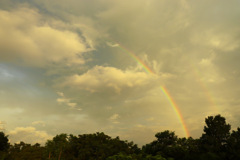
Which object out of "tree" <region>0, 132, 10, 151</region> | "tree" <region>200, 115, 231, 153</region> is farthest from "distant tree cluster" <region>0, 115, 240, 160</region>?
"tree" <region>0, 132, 10, 151</region>

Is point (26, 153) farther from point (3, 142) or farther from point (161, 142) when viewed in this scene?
point (161, 142)

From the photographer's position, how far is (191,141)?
3734 cm

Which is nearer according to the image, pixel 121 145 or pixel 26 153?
pixel 121 145

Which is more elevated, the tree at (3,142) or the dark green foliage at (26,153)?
the tree at (3,142)

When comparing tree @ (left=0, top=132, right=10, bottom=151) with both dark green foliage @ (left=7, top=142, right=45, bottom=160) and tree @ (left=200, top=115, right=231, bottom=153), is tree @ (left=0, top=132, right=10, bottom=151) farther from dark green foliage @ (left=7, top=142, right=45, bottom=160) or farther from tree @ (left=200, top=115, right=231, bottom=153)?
tree @ (left=200, top=115, right=231, bottom=153)

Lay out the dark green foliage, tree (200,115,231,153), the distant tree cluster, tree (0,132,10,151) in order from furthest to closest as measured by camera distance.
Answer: tree (0,132,10,151) → the dark green foliage → tree (200,115,231,153) → the distant tree cluster

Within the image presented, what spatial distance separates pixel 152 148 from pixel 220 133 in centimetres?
1790

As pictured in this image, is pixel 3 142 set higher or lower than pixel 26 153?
higher

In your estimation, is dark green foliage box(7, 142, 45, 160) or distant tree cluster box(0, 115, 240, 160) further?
dark green foliage box(7, 142, 45, 160)

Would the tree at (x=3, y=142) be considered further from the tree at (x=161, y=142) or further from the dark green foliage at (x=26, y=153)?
the tree at (x=161, y=142)

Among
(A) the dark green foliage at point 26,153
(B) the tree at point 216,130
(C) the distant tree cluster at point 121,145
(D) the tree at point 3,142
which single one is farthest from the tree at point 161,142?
(D) the tree at point 3,142

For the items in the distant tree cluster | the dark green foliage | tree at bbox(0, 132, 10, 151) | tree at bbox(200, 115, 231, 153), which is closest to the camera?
the distant tree cluster

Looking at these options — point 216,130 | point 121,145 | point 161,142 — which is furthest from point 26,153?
point 216,130

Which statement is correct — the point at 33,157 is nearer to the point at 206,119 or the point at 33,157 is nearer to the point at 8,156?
the point at 8,156
